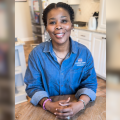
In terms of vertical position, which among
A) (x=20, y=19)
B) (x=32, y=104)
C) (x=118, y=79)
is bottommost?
(x=32, y=104)

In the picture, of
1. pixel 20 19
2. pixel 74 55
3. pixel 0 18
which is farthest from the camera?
pixel 74 55

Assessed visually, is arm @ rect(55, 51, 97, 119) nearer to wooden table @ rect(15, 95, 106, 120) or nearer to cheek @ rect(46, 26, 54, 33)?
wooden table @ rect(15, 95, 106, 120)

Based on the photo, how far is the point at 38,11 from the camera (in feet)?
0.98

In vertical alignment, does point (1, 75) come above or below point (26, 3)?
below

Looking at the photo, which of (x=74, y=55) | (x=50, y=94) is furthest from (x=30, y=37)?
(x=50, y=94)

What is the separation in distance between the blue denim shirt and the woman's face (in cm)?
7

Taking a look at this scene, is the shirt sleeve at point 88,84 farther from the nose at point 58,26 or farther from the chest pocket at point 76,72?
the nose at point 58,26

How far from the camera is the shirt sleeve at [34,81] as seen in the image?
45 cm

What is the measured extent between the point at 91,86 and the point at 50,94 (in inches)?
7.0

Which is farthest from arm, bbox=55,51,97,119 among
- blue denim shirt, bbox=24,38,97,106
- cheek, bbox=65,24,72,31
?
cheek, bbox=65,24,72,31

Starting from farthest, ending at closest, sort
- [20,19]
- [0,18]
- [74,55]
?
[74,55] → [20,19] → [0,18]

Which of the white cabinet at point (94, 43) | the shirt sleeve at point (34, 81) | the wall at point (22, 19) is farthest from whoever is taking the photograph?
the shirt sleeve at point (34, 81)

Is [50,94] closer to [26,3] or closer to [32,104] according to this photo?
[32,104]

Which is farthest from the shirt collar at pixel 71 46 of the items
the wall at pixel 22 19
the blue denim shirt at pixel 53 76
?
the wall at pixel 22 19
